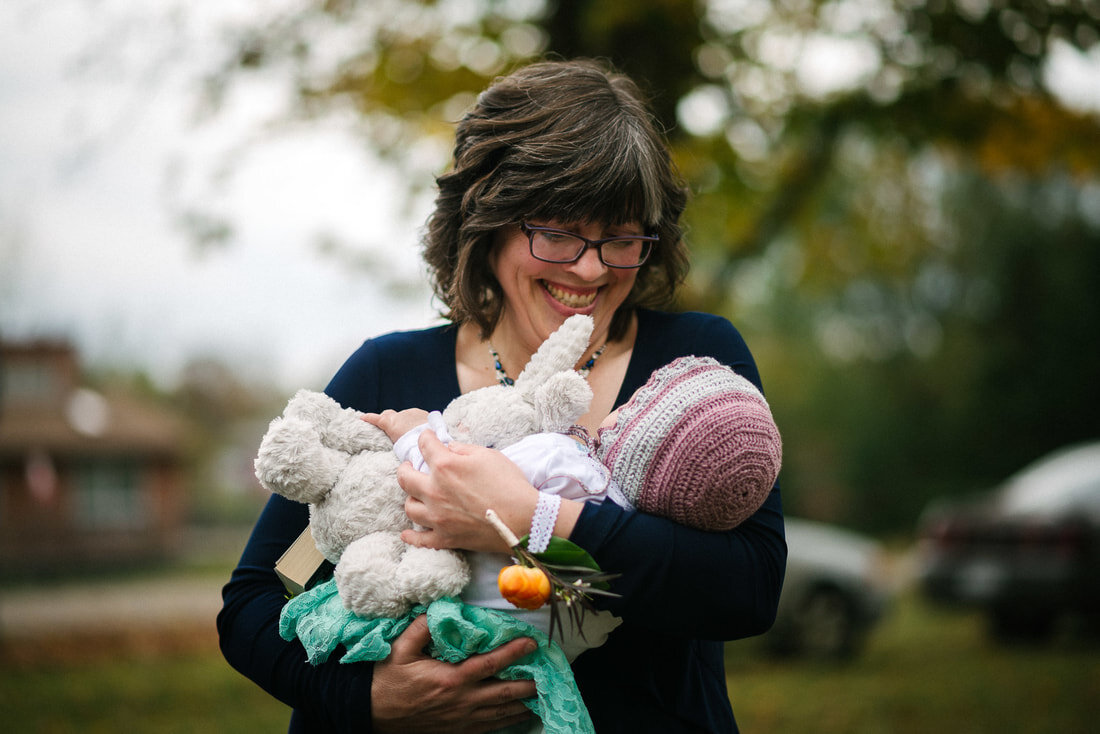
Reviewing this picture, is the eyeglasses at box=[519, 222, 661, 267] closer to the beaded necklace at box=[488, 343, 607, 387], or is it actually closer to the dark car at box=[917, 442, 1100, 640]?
the beaded necklace at box=[488, 343, 607, 387]

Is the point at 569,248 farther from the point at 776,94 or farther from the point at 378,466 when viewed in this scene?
the point at 776,94

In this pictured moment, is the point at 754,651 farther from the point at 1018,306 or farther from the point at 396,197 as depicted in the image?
the point at 1018,306

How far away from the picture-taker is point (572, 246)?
1724 millimetres

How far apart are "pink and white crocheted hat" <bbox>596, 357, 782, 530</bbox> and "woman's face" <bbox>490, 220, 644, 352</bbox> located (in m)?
0.35

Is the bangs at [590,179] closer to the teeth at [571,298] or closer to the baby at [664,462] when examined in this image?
the teeth at [571,298]

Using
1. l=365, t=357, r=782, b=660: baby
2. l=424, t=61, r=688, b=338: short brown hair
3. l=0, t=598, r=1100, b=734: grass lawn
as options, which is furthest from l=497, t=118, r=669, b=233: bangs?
l=0, t=598, r=1100, b=734: grass lawn

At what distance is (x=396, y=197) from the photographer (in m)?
5.84

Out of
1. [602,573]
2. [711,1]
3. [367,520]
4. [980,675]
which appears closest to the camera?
[602,573]

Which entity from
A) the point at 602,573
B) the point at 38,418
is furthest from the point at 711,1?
the point at 38,418

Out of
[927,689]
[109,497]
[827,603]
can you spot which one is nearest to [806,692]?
[927,689]

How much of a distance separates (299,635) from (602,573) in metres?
0.58

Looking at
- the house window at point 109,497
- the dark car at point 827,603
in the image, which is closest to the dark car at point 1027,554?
the dark car at point 827,603

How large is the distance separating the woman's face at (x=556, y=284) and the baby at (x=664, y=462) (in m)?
0.32

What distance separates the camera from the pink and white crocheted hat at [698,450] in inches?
54.1
